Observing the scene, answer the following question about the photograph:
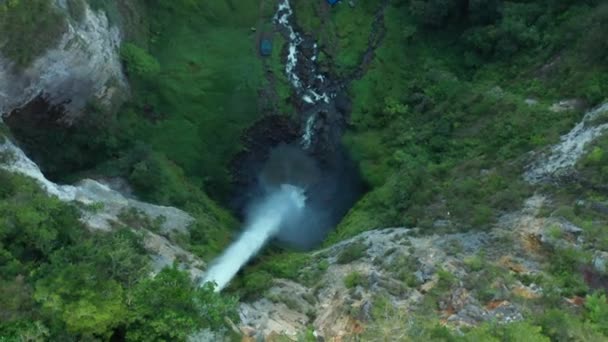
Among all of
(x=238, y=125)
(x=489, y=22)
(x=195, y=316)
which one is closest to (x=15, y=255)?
(x=195, y=316)

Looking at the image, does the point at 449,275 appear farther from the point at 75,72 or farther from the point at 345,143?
the point at 75,72

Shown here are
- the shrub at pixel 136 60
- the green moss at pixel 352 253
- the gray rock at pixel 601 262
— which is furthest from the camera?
the shrub at pixel 136 60

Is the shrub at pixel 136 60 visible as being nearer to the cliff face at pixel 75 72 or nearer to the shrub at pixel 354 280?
the cliff face at pixel 75 72

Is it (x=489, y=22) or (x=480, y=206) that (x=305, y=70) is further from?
(x=480, y=206)

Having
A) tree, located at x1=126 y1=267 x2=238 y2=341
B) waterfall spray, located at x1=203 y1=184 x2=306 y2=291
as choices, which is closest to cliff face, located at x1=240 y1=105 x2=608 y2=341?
tree, located at x1=126 y1=267 x2=238 y2=341

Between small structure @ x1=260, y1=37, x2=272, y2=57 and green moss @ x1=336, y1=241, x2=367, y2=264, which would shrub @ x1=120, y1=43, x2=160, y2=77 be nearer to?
small structure @ x1=260, y1=37, x2=272, y2=57

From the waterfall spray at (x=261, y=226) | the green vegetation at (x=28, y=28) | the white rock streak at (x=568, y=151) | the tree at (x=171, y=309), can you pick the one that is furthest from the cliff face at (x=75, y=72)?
the white rock streak at (x=568, y=151)
